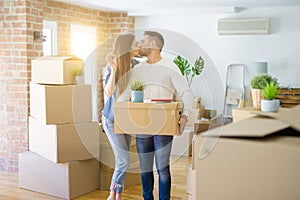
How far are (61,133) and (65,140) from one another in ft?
0.23

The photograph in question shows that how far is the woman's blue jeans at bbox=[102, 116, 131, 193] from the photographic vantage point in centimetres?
271

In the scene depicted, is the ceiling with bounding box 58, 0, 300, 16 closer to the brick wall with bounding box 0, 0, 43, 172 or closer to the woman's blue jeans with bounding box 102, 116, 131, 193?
the brick wall with bounding box 0, 0, 43, 172

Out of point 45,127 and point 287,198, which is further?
point 45,127

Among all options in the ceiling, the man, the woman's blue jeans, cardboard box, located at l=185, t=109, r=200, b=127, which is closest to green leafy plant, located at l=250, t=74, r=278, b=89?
Answer: the man

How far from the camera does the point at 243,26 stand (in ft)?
18.7

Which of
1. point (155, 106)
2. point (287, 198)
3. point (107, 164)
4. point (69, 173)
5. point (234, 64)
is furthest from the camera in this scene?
point (234, 64)

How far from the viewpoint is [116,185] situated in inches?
113

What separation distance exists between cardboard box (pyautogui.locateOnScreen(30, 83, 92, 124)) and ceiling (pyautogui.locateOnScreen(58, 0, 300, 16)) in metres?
1.95

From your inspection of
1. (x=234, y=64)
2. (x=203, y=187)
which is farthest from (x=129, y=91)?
(x=234, y=64)

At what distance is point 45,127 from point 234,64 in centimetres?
346

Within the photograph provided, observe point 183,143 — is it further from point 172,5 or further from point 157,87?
point 157,87

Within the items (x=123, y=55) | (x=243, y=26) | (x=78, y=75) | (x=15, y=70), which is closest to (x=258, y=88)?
(x=123, y=55)

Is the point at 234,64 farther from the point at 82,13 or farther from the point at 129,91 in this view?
the point at 129,91

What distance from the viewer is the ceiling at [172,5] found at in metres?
4.98
